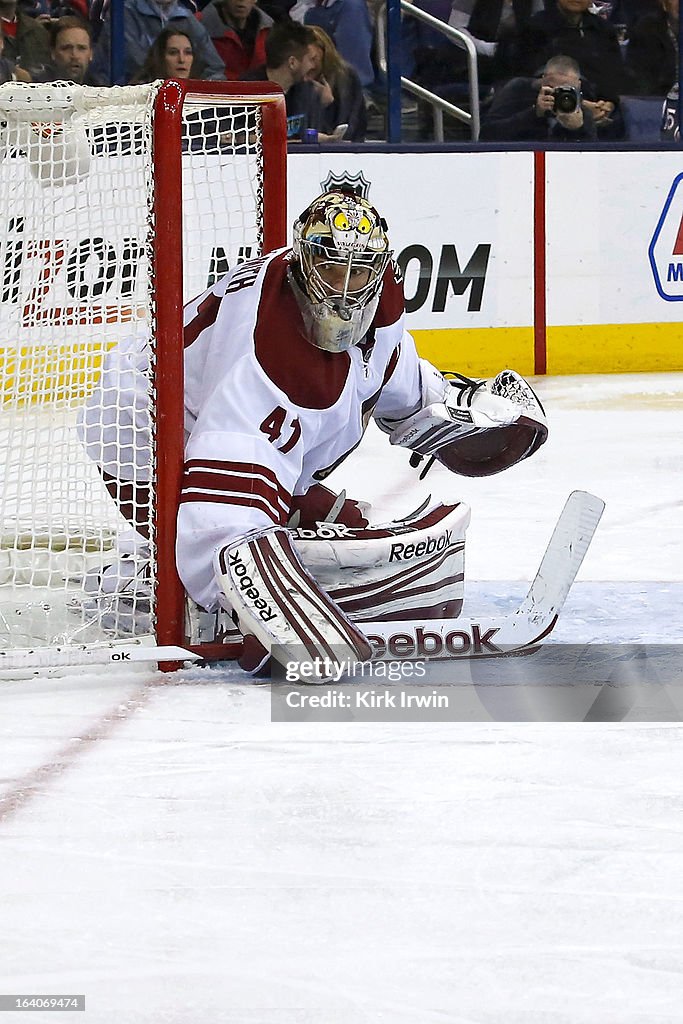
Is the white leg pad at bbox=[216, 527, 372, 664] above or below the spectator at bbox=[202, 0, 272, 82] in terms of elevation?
below

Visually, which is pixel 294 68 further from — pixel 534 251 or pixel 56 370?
pixel 56 370

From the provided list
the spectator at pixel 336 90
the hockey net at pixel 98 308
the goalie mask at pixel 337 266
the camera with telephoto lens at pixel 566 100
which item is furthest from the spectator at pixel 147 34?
the goalie mask at pixel 337 266

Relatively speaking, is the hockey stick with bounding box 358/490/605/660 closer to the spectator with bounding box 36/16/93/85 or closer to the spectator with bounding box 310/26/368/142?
the spectator with bounding box 36/16/93/85

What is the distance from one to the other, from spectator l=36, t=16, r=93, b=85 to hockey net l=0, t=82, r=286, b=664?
2.83 meters

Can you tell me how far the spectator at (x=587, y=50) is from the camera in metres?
6.48

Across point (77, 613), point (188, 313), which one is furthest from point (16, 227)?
point (77, 613)

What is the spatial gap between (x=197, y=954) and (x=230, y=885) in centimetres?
16

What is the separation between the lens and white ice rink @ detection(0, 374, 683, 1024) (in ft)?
4.65

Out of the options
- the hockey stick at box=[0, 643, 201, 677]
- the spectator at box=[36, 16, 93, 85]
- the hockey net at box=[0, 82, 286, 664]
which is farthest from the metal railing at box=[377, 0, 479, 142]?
the hockey stick at box=[0, 643, 201, 677]

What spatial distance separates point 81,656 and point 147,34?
4.12 metres

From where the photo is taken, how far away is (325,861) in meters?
1.70

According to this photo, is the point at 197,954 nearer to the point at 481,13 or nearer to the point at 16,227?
the point at 16,227

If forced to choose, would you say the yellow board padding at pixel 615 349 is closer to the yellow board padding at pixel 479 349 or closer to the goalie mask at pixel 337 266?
the yellow board padding at pixel 479 349

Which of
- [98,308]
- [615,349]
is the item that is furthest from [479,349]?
[98,308]
